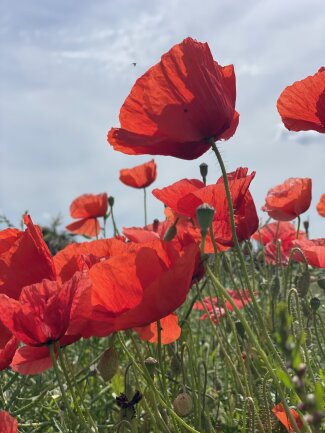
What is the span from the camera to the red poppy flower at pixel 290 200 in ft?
A: 6.69

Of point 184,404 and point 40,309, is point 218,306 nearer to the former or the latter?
point 184,404

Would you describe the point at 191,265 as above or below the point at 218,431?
above

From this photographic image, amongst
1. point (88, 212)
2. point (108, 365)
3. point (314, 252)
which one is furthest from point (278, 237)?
point (108, 365)

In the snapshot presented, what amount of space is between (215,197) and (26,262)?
1.26ft

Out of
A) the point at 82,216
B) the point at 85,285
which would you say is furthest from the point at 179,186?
the point at 82,216

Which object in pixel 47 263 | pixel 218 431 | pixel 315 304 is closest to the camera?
pixel 47 263

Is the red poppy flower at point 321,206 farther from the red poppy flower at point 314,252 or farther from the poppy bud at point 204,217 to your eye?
the poppy bud at point 204,217

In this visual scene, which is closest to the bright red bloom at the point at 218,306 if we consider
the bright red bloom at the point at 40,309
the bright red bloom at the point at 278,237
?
the bright red bloom at the point at 278,237

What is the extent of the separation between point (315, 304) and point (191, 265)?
25.2 inches

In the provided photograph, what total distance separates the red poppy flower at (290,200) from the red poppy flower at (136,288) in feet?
3.47

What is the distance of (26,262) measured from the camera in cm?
112

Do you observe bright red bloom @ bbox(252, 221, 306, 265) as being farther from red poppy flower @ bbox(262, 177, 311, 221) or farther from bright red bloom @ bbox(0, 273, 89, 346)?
bright red bloom @ bbox(0, 273, 89, 346)

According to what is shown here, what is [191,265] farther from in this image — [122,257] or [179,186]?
[179,186]

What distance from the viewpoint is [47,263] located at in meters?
1.13
